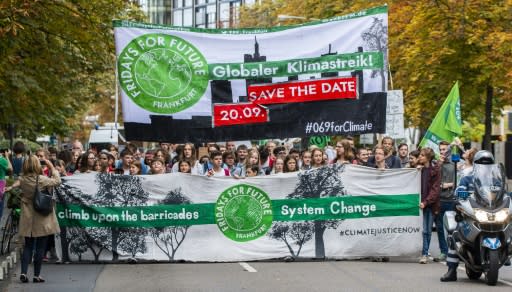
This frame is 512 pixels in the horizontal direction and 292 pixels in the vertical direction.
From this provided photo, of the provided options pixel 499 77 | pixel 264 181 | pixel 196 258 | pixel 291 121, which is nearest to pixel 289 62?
pixel 291 121

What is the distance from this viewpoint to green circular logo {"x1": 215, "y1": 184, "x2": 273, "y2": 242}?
16.4 m

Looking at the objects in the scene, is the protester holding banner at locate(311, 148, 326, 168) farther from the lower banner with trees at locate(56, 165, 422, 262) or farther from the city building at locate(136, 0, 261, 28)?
the city building at locate(136, 0, 261, 28)

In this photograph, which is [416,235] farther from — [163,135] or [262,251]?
[163,135]

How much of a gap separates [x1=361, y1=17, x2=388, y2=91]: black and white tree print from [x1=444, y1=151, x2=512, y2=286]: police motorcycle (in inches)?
117

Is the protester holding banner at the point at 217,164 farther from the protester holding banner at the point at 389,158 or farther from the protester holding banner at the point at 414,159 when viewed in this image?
the protester holding banner at the point at 414,159

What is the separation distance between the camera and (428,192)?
16141mm

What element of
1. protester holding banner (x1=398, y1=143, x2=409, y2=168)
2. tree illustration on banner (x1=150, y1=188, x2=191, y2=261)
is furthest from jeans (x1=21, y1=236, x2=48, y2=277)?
protester holding banner (x1=398, y1=143, x2=409, y2=168)

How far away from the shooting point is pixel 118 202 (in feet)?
53.6

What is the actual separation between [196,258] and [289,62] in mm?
3124

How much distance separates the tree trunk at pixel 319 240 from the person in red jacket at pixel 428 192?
4.70ft

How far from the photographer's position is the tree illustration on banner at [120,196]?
643 inches

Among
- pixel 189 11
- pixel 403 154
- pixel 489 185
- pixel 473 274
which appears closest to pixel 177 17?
pixel 189 11

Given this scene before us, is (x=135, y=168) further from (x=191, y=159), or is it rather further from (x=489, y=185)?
(x=489, y=185)

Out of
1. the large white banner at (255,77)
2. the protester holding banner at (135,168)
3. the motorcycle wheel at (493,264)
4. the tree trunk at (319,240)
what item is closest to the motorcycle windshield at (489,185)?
the motorcycle wheel at (493,264)
